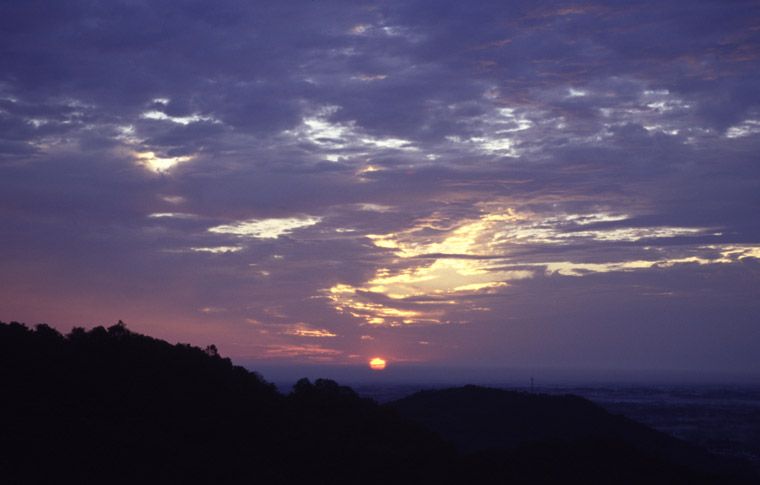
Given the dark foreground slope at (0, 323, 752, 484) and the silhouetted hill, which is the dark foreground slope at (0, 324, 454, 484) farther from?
the silhouetted hill

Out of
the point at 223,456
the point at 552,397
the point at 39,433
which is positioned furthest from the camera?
the point at 552,397

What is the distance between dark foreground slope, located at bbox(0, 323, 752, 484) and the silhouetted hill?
19.8 metres

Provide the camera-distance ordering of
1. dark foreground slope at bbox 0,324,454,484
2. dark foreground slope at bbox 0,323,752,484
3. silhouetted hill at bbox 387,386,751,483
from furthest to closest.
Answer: silhouetted hill at bbox 387,386,751,483
dark foreground slope at bbox 0,323,752,484
dark foreground slope at bbox 0,324,454,484

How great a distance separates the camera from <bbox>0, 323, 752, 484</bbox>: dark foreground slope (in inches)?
942

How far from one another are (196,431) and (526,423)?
4510 centimetres

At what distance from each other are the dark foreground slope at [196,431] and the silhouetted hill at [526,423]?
19.8 meters

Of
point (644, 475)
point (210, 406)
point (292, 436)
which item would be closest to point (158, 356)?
point (210, 406)

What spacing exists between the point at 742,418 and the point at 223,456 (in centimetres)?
12191

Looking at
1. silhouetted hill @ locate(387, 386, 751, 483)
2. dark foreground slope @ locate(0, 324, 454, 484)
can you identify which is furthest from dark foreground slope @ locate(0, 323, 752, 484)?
silhouetted hill @ locate(387, 386, 751, 483)

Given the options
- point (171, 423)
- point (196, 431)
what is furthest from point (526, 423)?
point (171, 423)

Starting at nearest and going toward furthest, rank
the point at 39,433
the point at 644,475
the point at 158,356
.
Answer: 1. the point at 39,433
2. the point at 158,356
3. the point at 644,475

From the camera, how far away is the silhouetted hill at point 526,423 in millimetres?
61719

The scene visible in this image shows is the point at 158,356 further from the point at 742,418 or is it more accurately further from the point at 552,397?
the point at 742,418

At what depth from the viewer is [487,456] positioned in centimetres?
3806
